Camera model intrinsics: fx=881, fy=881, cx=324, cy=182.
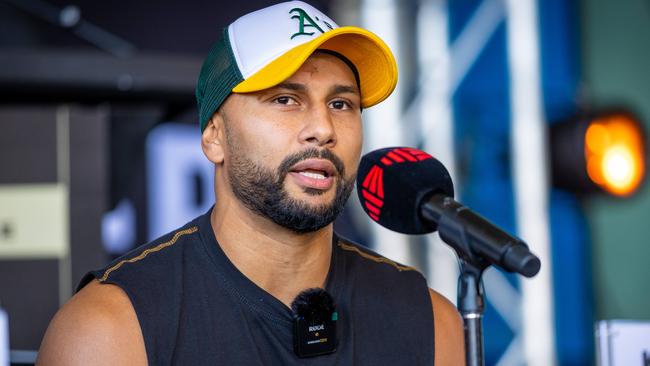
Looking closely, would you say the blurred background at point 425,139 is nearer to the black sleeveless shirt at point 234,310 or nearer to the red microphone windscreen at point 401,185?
the black sleeveless shirt at point 234,310

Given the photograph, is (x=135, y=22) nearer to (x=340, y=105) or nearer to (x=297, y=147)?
(x=340, y=105)

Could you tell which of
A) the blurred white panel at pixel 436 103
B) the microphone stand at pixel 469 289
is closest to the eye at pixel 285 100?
the microphone stand at pixel 469 289

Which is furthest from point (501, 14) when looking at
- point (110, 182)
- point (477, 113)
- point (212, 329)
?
point (212, 329)

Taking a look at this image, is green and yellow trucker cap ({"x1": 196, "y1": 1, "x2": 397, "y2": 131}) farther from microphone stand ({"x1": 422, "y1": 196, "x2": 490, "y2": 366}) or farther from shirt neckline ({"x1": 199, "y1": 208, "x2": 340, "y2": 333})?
microphone stand ({"x1": 422, "y1": 196, "x2": 490, "y2": 366})

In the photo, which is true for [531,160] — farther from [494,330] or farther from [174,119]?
[174,119]

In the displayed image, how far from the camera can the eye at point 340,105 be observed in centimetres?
204

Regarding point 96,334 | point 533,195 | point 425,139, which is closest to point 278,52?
point 96,334

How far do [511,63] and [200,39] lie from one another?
1.74 m

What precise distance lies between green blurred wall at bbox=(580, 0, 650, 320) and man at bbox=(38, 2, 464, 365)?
3.02 metres

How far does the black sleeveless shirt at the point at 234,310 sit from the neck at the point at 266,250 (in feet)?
0.11

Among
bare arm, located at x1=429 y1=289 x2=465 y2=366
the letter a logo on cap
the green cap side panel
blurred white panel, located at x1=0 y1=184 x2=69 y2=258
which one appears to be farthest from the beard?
blurred white panel, located at x1=0 y1=184 x2=69 y2=258

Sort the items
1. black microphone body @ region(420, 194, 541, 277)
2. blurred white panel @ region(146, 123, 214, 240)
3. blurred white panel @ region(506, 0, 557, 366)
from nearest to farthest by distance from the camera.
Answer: black microphone body @ region(420, 194, 541, 277), blurred white panel @ region(146, 123, 214, 240), blurred white panel @ region(506, 0, 557, 366)

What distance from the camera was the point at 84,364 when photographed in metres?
1.73

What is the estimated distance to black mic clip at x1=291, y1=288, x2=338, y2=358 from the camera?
1.93 metres
